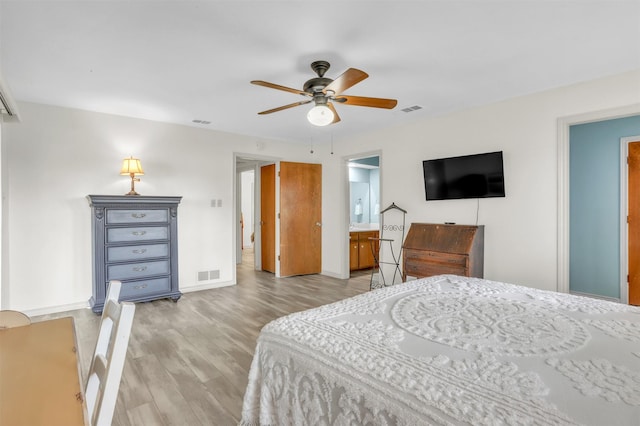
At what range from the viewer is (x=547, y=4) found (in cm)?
205

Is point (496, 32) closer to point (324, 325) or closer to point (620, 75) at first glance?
point (620, 75)

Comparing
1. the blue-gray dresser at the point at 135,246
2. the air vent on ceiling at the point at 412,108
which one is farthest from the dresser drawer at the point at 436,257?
the blue-gray dresser at the point at 135,246

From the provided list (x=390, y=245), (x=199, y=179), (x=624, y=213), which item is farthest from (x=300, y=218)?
(x=624, y=213)

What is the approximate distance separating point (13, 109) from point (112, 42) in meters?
0.95

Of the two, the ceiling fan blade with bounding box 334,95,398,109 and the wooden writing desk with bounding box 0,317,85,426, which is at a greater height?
the ceiling fan blade with bounding box 334,95,398,109

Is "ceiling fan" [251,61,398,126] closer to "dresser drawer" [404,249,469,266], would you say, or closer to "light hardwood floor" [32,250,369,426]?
"dresser drawer" [404,249,469,266]

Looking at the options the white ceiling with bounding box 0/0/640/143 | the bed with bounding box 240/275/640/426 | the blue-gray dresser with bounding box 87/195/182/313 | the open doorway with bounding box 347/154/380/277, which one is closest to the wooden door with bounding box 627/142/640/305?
the white ceiling with bounding box 0/0/640/143

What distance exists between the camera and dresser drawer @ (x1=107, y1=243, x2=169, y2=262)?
3.85 metres

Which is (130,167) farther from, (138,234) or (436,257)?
(436,257)

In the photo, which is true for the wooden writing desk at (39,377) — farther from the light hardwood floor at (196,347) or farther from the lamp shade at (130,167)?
the lamp shade at (130,167)

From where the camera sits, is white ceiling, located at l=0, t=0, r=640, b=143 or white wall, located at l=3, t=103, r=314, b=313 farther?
white wall, located at l=3, t=103, r=314, b=313

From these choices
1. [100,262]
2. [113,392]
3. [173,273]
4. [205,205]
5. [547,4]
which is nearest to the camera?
[113,392]

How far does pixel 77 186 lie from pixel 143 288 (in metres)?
1.45

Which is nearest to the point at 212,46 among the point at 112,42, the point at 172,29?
the point at 172,29
